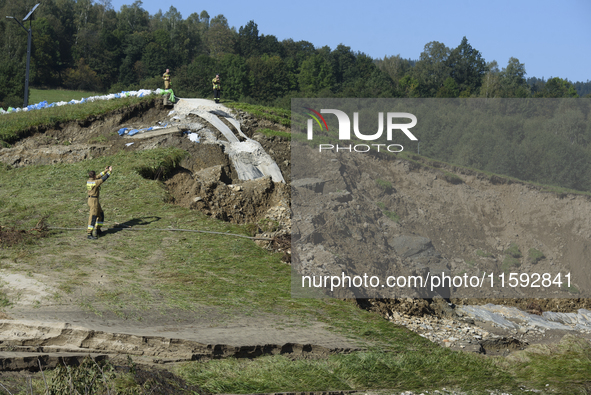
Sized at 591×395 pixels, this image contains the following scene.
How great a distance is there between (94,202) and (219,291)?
3583mm

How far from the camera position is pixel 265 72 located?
208 ft

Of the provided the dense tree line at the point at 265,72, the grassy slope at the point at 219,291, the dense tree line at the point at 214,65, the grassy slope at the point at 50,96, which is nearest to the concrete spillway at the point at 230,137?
the grassy slope at the point at 219,291

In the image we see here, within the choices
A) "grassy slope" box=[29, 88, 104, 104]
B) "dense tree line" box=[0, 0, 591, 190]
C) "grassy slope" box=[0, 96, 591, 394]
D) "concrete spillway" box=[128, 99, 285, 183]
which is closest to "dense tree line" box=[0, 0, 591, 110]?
"dense tree line" box=[0, 0, 591, 190]

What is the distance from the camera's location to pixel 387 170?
2406cm

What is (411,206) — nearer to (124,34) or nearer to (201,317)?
(201,317)

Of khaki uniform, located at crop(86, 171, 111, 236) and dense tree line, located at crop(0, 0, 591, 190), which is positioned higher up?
dense tree line, located at crop(0, 0, 591, 190)

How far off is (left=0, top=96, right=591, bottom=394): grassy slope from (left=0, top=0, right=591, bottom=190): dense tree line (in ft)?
74.6

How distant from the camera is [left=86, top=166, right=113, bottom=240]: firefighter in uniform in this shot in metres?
9.91

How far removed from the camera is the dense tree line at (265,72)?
30094 mm

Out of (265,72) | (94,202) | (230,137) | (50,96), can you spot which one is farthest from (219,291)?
(265,72)

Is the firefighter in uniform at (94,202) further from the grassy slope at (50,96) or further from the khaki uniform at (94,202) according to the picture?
the grassy slope at (50,96)

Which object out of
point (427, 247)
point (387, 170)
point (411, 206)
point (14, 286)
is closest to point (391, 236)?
point (427, 247)

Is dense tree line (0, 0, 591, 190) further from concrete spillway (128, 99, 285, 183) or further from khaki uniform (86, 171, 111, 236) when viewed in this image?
khaki uniform (86, 171, 111, 236)

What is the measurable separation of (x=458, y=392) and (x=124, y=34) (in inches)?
3228
